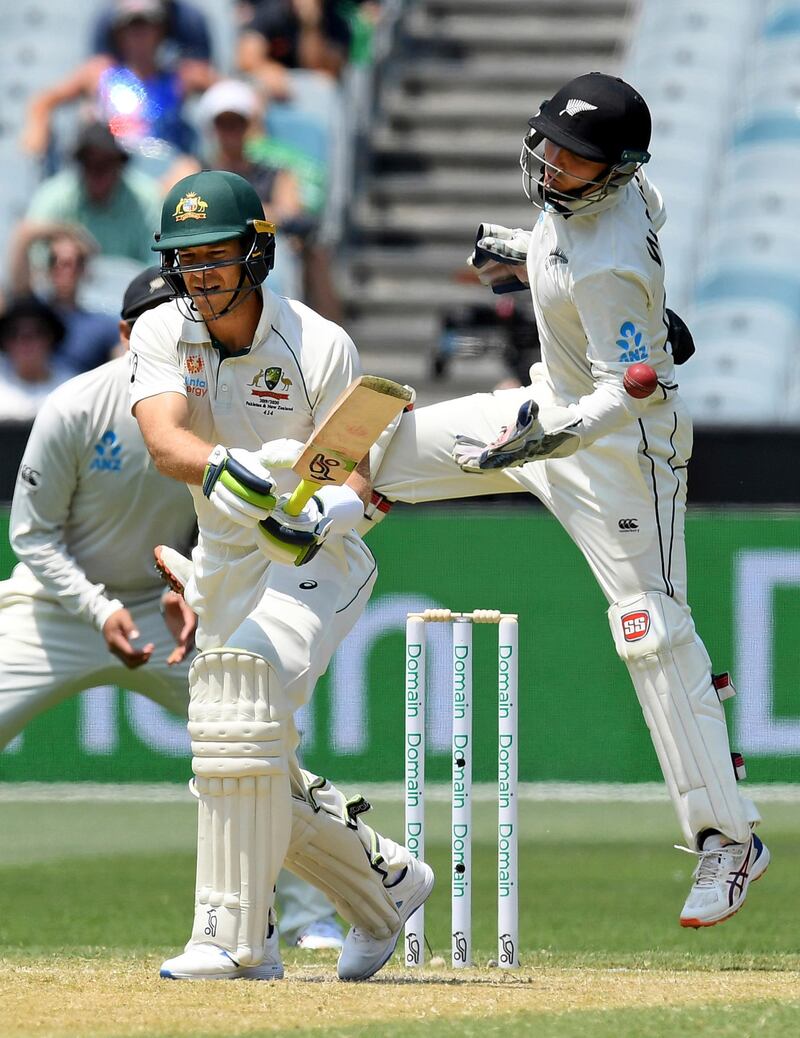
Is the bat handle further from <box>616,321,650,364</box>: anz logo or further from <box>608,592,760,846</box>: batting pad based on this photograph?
<box>608,592,760,846</box>: batting pad

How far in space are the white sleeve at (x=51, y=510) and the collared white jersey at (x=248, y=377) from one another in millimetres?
1155

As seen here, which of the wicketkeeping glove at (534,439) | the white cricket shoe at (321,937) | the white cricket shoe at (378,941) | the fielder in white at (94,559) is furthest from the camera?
the fielder in white at (94,559)

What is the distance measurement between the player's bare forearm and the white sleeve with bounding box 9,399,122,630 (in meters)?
1.21

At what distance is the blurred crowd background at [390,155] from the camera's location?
10430mm

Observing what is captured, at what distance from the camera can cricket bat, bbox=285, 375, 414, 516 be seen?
152 inches

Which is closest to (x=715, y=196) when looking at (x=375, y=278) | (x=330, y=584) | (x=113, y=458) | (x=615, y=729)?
(x=375, y=278)

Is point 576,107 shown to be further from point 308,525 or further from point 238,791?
point 238,791

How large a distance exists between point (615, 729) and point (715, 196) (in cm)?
675

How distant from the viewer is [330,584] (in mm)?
4195

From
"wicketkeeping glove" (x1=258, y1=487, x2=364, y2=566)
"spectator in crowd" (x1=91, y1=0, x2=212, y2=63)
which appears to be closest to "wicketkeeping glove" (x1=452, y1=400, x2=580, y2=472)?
"wicketkeeping glove" (x1=258, y1=487, x2=364, y2=566)

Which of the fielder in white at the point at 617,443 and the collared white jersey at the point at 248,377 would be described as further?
the fielder in white at the point at 617,443

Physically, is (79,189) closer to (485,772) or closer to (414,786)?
(485,772)

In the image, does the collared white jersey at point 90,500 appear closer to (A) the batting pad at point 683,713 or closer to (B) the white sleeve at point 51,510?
(B) the white sleeve at point 51,510

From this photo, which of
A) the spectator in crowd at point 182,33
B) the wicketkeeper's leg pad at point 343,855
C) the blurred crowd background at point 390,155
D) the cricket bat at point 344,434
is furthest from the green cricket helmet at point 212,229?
the spectator in crowd at point 182,33
